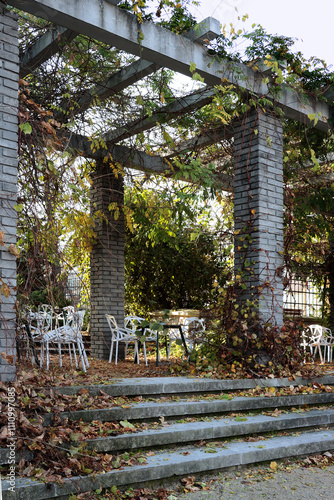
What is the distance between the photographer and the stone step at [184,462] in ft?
9.22

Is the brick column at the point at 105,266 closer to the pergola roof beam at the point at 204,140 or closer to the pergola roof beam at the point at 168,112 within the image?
the pergola roof beam at the point at 168,112

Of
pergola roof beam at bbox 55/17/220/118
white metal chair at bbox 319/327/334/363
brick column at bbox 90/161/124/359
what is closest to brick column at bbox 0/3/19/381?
pergola roof beam at bbox 55/17/220/118

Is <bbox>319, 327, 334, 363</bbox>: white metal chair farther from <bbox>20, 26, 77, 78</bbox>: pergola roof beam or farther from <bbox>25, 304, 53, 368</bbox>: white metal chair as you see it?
<bbox>20, 26, 77, 78</bbox>: pergola roof beam

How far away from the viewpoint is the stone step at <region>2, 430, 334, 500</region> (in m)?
2.81

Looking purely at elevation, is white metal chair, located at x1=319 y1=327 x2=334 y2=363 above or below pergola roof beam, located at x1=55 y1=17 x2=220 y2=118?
below

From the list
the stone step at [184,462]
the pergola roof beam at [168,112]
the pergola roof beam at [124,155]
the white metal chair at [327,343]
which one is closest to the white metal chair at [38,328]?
the stone step at [184,462]

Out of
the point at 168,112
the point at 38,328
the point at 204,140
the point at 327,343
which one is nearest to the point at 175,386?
the point at 38,328

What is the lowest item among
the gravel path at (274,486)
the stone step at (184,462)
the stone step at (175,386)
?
the gravel path at (274,486)

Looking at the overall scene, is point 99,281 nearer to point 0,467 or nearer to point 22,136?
point 22,136

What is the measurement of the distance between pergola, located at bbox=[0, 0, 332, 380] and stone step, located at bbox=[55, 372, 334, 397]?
572 mm

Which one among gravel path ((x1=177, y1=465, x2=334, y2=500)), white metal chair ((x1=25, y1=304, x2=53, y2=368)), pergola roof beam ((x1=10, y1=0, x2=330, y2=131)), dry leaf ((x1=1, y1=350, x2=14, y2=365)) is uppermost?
pergola roof beam ((x1=10, y1=0, x2=330, y2=131))

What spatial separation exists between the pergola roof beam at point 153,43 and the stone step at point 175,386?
3.22m

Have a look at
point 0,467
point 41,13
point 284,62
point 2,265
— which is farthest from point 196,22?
point 0,467

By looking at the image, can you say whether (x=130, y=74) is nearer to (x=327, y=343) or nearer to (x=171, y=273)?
(x=171, y=273)
